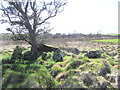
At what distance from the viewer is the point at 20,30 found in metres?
9.83

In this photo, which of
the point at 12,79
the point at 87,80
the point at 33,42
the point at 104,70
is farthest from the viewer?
the point at 33,42

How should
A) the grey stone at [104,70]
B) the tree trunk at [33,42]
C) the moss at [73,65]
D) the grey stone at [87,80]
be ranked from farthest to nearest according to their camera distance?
the tree trunk at [33,42]
the moss at [73,65]
the grey stone at [104,70]
the grey stone at [87,80]

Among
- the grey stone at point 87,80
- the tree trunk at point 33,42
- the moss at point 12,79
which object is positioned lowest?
the grey stone at point 87,80

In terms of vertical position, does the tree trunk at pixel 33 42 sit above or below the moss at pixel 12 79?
above

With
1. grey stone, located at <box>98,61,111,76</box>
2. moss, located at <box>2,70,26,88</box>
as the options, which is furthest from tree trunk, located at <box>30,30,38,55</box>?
grey stone, located at <box>98,61,111,76</box>

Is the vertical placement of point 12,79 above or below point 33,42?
below

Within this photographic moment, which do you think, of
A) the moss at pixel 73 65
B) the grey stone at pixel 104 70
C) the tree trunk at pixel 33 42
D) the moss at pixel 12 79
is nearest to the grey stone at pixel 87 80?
the grey stone at pixel 104 70

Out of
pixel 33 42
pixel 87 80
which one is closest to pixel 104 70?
pixel 87 80

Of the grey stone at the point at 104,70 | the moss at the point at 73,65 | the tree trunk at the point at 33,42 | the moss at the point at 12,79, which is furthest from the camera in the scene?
the tree trunk at the point at 33,42

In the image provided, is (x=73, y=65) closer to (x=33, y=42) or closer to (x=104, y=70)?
(x=104, y=70)

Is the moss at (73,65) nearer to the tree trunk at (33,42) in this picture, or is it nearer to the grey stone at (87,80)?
the grey stone at (87,80)

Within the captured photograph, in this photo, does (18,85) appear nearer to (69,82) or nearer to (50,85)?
(50,85)

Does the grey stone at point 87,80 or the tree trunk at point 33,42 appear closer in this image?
the grey stone at point 87,80

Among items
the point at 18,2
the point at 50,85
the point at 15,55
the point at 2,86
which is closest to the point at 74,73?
the point at 50,85
